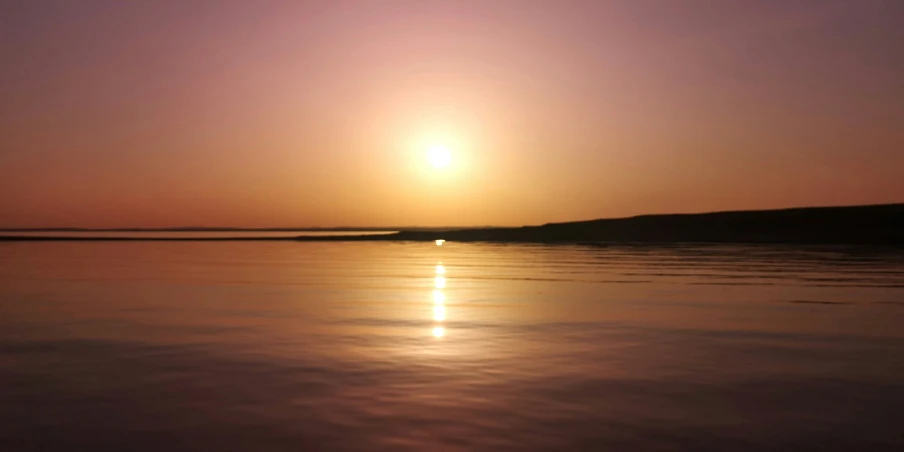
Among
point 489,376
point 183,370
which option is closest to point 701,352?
point 489,376

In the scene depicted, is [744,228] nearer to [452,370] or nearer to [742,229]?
[742,229]

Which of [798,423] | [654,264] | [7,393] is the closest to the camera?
[798,423]

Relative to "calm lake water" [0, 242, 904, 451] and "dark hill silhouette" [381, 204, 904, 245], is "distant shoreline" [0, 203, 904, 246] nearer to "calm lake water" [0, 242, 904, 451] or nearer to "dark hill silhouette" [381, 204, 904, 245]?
"dark hill silhouette" [381, 204, 904, 245]

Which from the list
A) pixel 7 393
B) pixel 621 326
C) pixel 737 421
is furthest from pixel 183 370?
pixel 621 326

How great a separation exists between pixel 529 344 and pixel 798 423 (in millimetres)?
6363

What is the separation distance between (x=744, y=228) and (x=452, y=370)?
3355 inches

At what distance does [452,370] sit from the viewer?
40.2 feet

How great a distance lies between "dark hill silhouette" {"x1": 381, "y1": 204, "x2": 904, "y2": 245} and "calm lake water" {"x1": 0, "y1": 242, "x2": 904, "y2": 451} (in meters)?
60.0

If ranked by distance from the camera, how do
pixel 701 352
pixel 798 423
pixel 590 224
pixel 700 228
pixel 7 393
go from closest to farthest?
pixel 798 423
pixel 7 393
pixel 701 352
pixel 700 228
pixel 590 224

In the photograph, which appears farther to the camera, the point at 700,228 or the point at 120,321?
the point at 700,228

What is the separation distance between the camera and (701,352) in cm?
1404

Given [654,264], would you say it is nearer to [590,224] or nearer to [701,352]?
[701,352]

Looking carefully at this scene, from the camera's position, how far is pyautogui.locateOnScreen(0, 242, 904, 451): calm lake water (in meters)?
8.61

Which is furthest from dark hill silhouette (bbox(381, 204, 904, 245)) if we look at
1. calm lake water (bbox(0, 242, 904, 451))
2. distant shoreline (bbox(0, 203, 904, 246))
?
calm lake water (bbox(0, 242, 904, 451))
